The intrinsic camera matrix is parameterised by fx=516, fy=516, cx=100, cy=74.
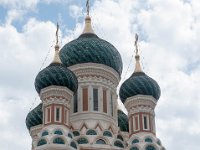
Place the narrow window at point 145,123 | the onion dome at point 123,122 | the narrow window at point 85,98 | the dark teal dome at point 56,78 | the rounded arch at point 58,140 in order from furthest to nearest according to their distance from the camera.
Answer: the onion dome at point 123,122
the narrow window at point 85,98
the narrow window at point 145,123
the dark teal dome at point 56,78
the rounded arch at point 58,140

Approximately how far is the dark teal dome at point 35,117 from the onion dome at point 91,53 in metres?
3.26

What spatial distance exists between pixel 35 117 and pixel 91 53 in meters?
5.04

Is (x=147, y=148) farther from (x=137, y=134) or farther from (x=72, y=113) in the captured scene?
(x=72, y=113)

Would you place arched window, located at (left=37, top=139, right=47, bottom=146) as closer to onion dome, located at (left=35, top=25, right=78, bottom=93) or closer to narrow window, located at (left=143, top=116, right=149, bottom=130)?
onion dome, located at (left=35, top=25, right=78, bottom=93)

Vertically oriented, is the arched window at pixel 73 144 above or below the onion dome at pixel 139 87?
below

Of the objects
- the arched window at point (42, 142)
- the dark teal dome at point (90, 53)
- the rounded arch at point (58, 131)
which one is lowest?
the arched window at point (42, 142)

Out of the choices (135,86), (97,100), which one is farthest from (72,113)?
(135,86)

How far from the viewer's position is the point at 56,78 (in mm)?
24844

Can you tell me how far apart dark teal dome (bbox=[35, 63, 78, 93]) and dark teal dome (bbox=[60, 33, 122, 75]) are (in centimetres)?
247

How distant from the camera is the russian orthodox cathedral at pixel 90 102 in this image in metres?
24.5

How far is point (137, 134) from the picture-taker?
83.6 feet

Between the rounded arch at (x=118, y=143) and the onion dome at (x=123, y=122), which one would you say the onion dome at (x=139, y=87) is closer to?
the rounded arch at (x=118, y=143)

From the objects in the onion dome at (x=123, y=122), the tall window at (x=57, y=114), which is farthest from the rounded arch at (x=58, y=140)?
the onion dome at (x=123, y=122)

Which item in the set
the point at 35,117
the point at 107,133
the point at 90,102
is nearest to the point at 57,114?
the point at 90,102
